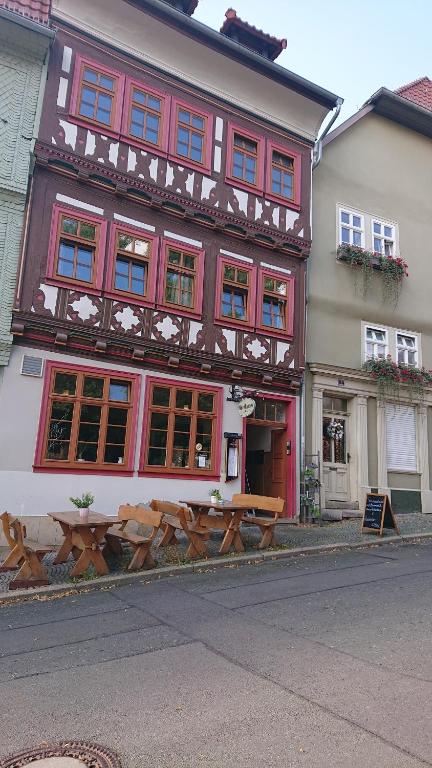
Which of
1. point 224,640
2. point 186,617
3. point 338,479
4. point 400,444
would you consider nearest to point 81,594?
point 186,617

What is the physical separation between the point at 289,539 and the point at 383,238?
1017cm

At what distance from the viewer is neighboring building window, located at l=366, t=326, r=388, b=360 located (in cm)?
1573

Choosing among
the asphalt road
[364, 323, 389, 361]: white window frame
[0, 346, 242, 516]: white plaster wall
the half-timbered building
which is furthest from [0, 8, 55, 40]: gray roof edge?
the asphalt road

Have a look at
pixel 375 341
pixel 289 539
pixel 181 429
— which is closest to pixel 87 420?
pixel 181 429

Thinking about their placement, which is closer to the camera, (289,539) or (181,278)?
(289,539)

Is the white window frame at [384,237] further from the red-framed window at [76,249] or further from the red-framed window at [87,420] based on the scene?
the red-framed window at [87,420]

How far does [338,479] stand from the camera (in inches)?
582

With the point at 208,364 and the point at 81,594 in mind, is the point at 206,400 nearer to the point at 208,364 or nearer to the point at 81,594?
the point at 208,364

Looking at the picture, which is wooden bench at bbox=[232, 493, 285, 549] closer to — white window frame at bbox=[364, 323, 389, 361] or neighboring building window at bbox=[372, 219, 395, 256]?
white window frame at bbox=[364, 323, 389, 361]

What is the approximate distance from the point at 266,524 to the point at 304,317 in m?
6.49

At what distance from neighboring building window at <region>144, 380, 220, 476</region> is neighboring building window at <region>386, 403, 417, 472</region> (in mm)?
5559

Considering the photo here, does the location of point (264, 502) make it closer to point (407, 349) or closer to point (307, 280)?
point (307, 280)

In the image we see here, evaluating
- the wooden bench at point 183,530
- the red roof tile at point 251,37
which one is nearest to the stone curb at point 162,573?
the wooden bench at point 183,530

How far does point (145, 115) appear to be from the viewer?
1280cm
